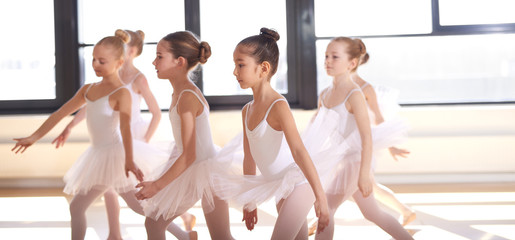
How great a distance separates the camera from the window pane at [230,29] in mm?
5066

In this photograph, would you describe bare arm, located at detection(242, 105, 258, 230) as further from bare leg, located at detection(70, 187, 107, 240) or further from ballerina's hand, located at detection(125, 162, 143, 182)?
bare leg, located at detection(70, 187, 107, 240)

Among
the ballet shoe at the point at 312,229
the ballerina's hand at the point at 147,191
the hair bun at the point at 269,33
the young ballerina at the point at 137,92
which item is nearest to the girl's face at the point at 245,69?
the hair bun at the point at 269,33

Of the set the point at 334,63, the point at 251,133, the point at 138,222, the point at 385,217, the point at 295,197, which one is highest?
the point at 334,63

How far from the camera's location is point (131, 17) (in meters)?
5.19

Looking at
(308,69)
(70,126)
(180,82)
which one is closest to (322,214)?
(180,82)

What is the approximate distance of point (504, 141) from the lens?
459cm

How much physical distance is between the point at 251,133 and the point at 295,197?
0.90 feet

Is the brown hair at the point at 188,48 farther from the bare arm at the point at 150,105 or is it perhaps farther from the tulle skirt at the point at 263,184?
the bare arm at the point at 150,105

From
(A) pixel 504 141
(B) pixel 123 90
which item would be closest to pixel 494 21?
(A) pixel 504 141

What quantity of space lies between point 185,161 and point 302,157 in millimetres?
479

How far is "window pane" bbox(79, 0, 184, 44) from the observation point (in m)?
5.14

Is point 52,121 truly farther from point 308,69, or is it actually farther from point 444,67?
point 444,67

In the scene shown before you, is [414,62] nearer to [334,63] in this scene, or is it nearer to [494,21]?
[494,21]

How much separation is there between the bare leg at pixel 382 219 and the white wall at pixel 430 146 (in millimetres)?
2302
